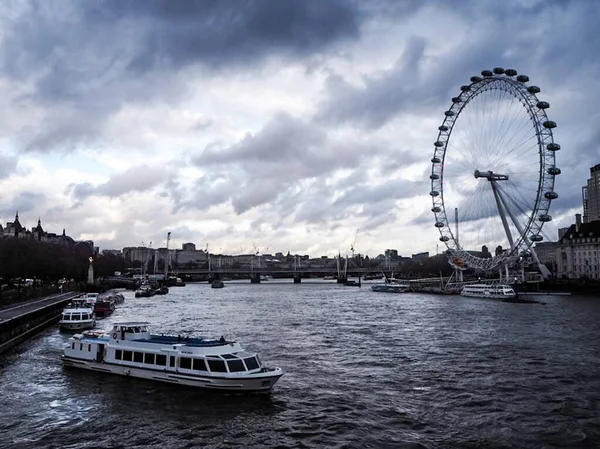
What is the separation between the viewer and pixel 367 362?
37.5m

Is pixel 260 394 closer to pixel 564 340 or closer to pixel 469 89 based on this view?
pixel 564 340

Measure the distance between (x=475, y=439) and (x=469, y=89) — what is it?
85.8 meters

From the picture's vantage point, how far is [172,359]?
2994 cm

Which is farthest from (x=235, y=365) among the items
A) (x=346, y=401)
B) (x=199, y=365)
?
(x=346, y=401)

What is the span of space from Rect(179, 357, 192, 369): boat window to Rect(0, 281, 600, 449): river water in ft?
3.98

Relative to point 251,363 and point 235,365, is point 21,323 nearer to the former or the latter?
point 235,365

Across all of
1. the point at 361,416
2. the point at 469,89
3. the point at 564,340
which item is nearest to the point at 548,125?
the point at 469,89

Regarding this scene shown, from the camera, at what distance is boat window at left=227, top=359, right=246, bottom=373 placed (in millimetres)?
27734

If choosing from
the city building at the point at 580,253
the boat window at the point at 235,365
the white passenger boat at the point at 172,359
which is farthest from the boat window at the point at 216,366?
the city building at the point at 580,253

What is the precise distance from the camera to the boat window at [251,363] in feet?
92.3

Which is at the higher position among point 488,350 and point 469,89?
point 469,89

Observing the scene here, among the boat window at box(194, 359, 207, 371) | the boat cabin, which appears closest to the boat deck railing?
the boat cabin

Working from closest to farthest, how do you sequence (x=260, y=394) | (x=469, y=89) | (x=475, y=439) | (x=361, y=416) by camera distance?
1. (x=475, y=439)
2. (x=361, y=416)
3. (x=260, y=394)
4. (x=469, y=89)

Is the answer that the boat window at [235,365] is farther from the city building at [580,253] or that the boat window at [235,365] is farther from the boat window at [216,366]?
the city building at [580,253]
